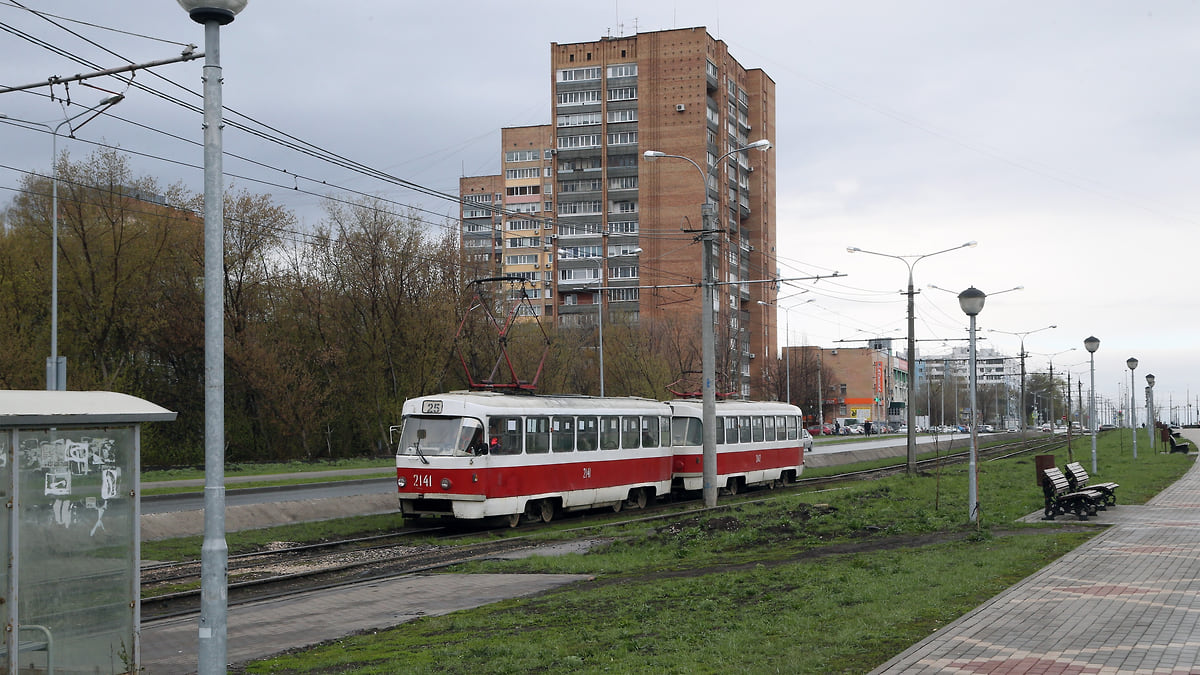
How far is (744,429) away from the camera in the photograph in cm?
3531

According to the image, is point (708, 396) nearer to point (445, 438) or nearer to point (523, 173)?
point (445, 438)

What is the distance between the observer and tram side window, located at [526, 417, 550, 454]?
2441 cm

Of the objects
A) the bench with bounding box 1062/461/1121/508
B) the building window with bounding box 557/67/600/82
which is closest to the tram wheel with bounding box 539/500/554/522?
the bench with bounding box 1062/461/1121/508

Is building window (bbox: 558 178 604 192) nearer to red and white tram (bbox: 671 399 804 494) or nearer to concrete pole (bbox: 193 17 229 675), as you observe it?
red and white tram (bbox: 671 399 804 494)

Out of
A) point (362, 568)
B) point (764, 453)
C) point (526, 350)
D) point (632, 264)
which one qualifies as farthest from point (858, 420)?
point (362, 568)

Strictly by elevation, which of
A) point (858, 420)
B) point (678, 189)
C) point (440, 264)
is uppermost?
point (678, 189)

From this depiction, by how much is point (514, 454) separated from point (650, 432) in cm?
697

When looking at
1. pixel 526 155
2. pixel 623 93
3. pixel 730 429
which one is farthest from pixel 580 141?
pixel 730 429

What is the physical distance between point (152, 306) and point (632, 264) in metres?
61.3

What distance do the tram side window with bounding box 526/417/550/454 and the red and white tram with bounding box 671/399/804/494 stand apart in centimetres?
705

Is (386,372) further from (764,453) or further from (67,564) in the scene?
(67,564)

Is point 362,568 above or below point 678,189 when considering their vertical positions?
below

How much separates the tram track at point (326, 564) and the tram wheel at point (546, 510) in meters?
0.16

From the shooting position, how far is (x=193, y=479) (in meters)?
34.2
